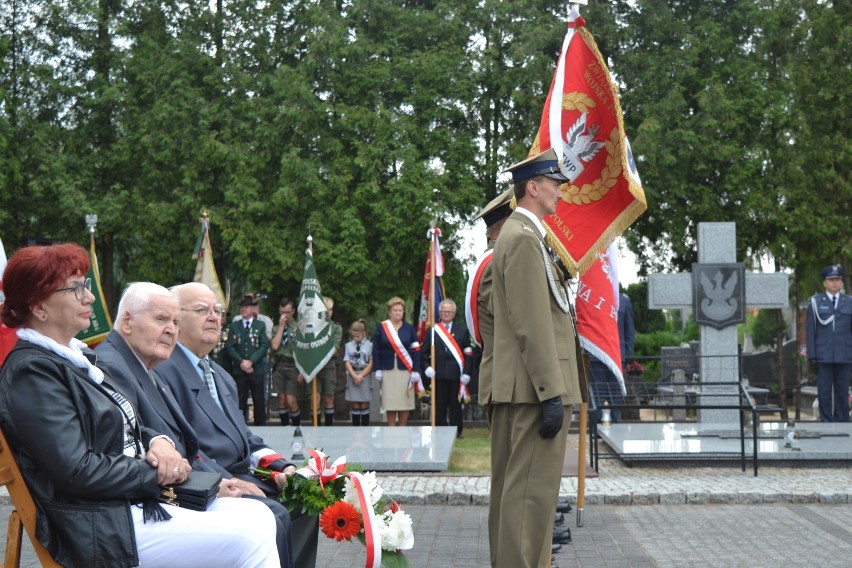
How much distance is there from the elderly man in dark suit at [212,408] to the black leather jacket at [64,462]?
1.41 metres

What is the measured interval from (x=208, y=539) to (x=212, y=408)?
1.47 m

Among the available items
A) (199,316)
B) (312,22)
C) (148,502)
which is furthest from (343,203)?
(148,502)

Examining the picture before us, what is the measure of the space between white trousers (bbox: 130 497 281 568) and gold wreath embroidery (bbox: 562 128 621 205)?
4.49 m

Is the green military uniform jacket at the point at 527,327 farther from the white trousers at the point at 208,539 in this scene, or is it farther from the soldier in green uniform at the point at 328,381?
the soldier in green uniform at the point at 328,381

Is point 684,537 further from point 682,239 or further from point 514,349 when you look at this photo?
point 682,239

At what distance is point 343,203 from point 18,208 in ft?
27.0

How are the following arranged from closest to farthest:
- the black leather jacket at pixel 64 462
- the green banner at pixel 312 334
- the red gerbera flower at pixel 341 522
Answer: the black leather jacket at pixel 64 462
the red gerbera flower at pixel 341 522
the green banner at pixel 312 334

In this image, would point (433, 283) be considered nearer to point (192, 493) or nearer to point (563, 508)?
point (563, 508)

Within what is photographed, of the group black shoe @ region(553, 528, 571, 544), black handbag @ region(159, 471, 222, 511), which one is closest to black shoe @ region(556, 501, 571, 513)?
black shoe @ region(553, 528, 571, 544)

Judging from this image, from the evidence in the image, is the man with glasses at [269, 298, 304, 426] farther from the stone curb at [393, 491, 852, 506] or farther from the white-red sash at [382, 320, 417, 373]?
the stone curb at [393, 491, 852, 506]

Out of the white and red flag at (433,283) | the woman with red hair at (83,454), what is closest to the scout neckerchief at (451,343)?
the white and red flag at (433,283)

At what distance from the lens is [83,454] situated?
13.5 ft

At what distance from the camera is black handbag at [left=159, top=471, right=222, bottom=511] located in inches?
180

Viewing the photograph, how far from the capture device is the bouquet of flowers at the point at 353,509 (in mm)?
5203
